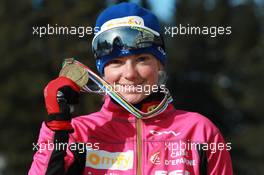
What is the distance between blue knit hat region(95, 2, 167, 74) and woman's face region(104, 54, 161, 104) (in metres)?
0.04

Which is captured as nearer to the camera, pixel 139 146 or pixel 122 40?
pixel 139 146

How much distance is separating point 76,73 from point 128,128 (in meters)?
0.33

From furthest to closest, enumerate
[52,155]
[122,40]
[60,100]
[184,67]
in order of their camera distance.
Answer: [184,67], [122,40], [60,100], [52,155]

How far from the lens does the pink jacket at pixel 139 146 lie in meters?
3.23

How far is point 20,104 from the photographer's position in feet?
73.4

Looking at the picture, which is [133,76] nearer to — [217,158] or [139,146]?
[139,146]

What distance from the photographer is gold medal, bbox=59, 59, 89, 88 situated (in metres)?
3.30

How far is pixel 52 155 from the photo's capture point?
3.14 metres

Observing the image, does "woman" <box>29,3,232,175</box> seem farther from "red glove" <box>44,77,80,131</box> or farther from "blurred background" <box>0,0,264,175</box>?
"blurred background" <box>0,0,264,175</box>

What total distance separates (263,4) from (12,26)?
1215 centimetres

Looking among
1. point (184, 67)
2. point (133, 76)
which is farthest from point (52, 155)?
point (184, 67)

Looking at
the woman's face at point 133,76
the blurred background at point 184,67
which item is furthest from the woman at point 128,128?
the blurred background at point 184,67

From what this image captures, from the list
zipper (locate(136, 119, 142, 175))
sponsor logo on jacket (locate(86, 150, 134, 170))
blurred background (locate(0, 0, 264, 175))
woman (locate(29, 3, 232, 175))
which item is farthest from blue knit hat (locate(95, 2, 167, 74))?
blurred background (locate(0, 0, 264, 175))

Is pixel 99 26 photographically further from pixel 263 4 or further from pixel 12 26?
pixel 263 4
